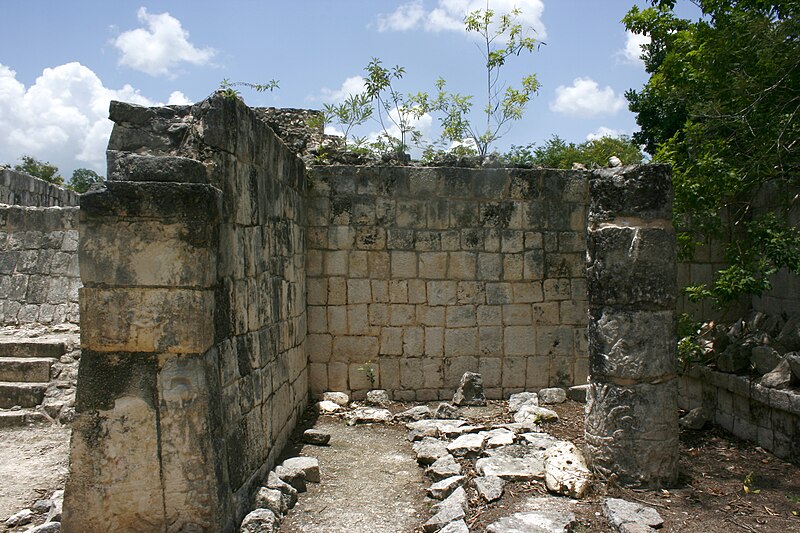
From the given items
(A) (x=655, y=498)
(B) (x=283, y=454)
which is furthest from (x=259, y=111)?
(A) (x=655, y=498)

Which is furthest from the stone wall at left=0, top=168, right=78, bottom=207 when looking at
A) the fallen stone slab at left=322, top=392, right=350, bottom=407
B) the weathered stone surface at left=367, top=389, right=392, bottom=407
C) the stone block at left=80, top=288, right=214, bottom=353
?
the stone block at left=80, top=288, right=214, bottom=353

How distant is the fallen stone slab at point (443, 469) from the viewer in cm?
550

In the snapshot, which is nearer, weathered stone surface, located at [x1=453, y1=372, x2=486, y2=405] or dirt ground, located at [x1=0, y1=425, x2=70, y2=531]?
dirt ground, located at [x1=0, y1=425, x2=70, y2=531]

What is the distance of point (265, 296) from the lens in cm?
562

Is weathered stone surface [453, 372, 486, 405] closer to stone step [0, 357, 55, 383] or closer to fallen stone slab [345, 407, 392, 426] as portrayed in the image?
fallen stone slab [345, 407, 392, 426]

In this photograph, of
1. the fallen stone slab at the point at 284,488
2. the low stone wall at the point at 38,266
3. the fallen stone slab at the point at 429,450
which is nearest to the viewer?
the fallen stone slab at the point at 284,488

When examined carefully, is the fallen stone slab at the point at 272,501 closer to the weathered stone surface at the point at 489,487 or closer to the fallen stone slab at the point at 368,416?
the weathered stone surface at the point at 489,487

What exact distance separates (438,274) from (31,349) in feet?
16.3

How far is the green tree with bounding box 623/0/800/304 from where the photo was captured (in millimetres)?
6383


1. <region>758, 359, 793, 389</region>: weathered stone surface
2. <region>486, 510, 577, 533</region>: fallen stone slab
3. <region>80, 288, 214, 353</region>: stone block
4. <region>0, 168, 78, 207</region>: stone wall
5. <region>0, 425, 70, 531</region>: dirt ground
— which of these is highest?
<region>0, 168, 78, 207</region>: stone wall

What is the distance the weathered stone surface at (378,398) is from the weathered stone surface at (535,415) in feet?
5.29

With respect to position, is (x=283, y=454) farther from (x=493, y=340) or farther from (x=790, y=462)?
(x=790, y=462)

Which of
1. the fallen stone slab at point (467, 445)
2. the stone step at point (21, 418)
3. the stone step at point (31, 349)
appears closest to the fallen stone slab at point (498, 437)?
the fallen stone slab at point (467, 445)

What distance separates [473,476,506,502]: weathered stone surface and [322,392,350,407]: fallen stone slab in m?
3.03
